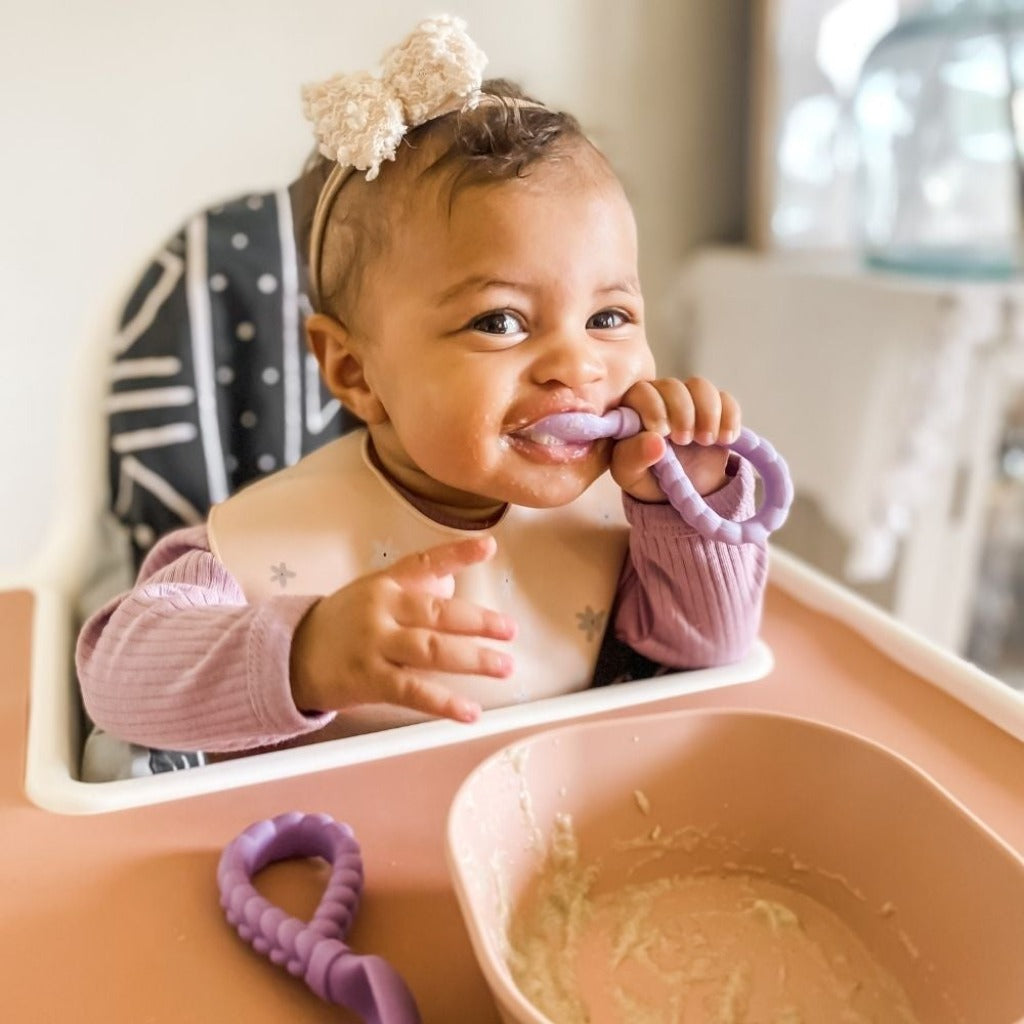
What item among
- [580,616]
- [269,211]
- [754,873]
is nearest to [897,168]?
[269,211]

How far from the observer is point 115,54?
4.35 ft

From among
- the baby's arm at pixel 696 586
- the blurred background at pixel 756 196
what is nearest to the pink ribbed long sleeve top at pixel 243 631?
the baby's arm at pixel 696 586

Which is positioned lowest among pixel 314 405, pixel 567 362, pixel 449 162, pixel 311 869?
pixel 311 869

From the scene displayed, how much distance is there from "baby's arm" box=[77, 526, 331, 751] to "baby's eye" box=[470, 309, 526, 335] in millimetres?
187

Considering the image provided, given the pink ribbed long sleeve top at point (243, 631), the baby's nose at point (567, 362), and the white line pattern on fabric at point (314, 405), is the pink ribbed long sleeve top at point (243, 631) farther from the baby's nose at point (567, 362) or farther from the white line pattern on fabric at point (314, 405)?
the white line pattern on fabric at point (314, 405)

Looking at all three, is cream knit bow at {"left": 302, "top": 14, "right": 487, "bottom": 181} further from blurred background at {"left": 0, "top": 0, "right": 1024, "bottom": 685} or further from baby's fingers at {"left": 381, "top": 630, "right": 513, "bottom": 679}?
blurred background at {"left": 0, "top": 0, "right": 1024, "bottom": 685}

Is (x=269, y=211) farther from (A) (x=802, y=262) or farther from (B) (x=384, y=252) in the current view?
(A) (x=802, y=262)

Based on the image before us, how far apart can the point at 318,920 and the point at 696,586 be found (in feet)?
1.09

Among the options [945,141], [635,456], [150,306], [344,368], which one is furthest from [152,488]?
[945,141]

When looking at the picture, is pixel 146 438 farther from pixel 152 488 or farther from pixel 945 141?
pixel 945 141

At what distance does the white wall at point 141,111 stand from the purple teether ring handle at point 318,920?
2.82 ft

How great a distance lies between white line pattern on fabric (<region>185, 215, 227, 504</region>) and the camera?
0.90 metres

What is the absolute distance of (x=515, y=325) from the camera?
0.59 metres

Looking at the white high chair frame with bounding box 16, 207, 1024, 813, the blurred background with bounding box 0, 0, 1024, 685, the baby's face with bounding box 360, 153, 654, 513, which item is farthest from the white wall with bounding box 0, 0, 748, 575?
the baby's face with bounding box 360, 153, 654, 513
